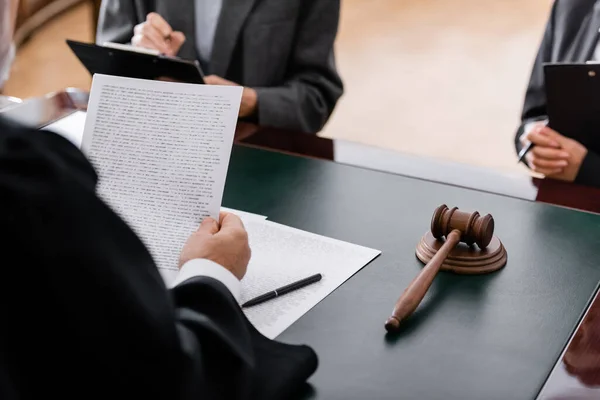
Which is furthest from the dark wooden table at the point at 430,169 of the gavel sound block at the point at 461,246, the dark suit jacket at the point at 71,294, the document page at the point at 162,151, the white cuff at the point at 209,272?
the dark suit jacket at the point at 71,294

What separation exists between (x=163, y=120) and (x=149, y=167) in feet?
0.23

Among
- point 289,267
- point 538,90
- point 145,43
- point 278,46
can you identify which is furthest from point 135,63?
point 538,90

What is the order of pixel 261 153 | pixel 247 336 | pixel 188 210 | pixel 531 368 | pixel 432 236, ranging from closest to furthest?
1. pixel 247 336
2. pixel 531 368
3. pixel 188 210
4. pixel 432 236
5. pixel 261 153

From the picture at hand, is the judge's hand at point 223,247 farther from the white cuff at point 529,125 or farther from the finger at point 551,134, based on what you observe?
the white cuff at point 529,125

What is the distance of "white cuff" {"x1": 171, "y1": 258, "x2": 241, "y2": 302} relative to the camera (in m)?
1.05

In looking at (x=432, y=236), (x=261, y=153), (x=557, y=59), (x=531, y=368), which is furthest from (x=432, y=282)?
(x=557, y=59)

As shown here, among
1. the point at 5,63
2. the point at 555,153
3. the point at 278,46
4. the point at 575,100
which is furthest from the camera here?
the point at 5,63

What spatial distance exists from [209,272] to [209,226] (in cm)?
14

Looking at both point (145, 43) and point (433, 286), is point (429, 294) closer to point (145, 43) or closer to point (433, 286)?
point (433, 286)

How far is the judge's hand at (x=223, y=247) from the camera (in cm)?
110

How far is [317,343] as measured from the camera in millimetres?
1122

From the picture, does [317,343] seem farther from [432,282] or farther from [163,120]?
[163,120]

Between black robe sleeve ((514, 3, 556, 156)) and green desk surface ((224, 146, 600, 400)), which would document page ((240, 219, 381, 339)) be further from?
black robe sleeve ((514, 3, 556, 156))

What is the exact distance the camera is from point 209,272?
1058mm
